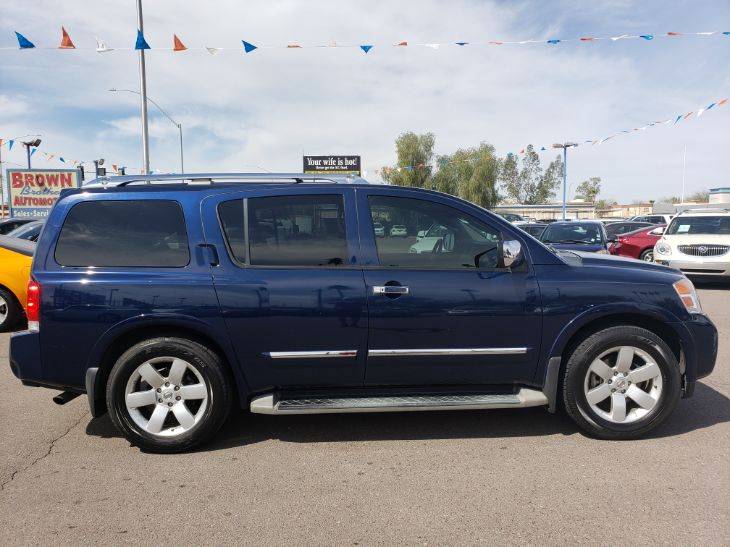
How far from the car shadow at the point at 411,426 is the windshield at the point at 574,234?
21.6 feet

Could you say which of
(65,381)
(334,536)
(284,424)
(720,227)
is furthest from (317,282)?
(720,227)

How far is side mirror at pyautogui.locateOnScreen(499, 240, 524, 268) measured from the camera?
3.52 m

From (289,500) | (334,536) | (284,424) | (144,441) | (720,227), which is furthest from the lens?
(720,227)

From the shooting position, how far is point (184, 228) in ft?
11.9

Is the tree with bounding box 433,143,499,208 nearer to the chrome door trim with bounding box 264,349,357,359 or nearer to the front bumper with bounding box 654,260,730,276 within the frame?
the front bumper with bounding box 654,260,730,276

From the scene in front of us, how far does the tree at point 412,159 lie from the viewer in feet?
190

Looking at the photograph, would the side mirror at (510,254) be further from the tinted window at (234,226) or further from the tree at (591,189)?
the tree at (591,189)

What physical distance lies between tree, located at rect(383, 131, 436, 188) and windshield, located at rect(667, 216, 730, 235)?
45818mm

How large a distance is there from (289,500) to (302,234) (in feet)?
5.53

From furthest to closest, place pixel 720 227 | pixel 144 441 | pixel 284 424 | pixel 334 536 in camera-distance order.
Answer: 1. pixel 720 227
2. pixel 284 424
3. pixel 144 441
4. pixel 334 536

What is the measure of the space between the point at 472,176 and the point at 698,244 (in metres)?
51.3

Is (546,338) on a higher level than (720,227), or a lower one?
lower

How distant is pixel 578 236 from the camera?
10.8 meters

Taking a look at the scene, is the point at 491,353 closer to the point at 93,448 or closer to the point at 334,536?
the point at 334,536
